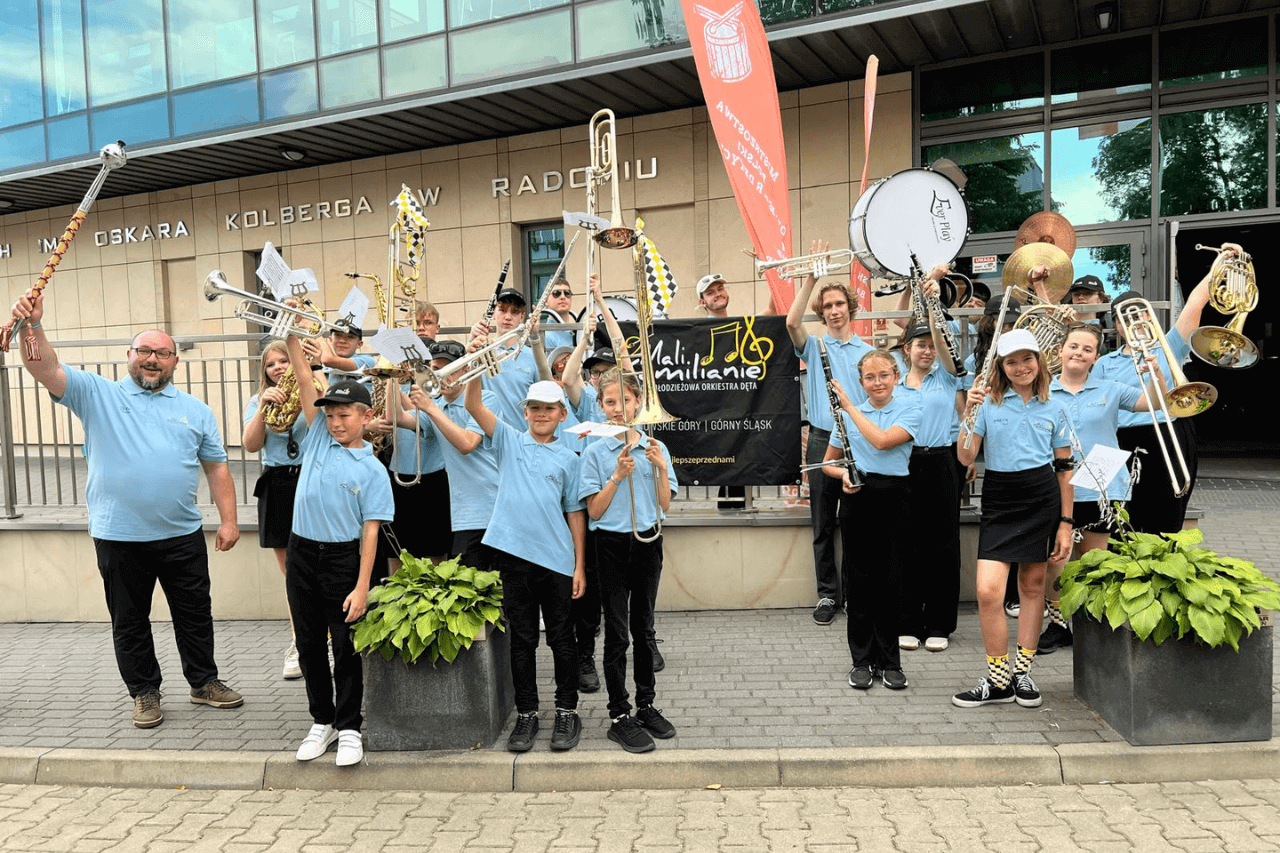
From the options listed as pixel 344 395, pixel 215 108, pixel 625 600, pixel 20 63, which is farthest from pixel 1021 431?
pixel 20 63

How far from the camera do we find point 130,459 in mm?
5191

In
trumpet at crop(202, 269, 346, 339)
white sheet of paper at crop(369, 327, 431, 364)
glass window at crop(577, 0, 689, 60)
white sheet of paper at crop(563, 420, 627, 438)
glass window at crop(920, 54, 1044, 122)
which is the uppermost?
glass window at crop(577, 0, 689, 60)

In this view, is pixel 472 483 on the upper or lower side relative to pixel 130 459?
lower

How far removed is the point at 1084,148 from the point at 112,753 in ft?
38.8

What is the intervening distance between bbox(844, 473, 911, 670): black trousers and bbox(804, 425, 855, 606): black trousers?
113cm

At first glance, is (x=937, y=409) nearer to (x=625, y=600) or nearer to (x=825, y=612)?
(x=825, y=612)

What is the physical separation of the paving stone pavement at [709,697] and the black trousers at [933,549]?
264 millimetres

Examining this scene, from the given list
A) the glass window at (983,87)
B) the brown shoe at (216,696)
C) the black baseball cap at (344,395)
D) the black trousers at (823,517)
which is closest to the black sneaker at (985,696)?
the black trousers at (823,517)

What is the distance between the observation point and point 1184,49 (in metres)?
10.8

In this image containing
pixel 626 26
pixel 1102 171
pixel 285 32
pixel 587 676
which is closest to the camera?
pixel 587 676

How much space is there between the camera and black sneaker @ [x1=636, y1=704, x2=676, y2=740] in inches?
187

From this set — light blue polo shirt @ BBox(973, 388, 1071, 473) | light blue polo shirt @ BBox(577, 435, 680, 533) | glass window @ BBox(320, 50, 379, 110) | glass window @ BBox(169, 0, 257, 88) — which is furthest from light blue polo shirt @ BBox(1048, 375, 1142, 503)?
glass window @ BBox(169, 0, 257, 88)

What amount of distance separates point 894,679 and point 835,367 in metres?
2.10

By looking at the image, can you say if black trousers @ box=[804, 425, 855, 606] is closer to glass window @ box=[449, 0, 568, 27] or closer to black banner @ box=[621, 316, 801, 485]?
black banner @ box=[621, 316, 801, 485]
